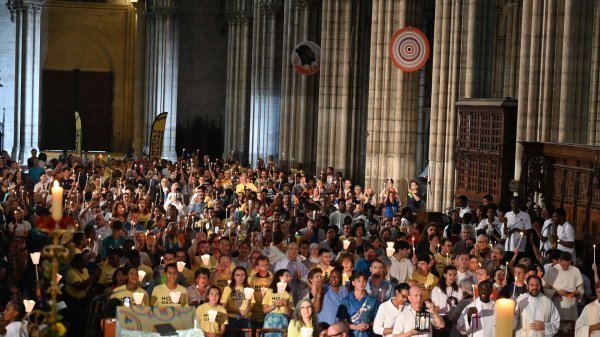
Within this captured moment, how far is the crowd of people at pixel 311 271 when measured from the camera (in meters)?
13.5

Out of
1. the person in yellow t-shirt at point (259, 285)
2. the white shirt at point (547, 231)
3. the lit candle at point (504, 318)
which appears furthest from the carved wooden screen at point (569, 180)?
the lit candle at point (504, 318)

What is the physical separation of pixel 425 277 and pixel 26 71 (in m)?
35.0

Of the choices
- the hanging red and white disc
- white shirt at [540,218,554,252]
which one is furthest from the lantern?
the hanging red and white disc

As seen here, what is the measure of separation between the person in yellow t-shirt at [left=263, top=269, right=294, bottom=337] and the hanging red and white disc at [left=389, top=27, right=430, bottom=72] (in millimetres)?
14183

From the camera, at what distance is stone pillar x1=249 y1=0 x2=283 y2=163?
45.0m

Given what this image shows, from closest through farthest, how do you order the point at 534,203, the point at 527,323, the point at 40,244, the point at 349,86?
the point at 527,323, the point at 40,244, the point at 534,203, the point at 349,86

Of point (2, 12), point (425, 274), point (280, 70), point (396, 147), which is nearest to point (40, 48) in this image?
point (2, 12)

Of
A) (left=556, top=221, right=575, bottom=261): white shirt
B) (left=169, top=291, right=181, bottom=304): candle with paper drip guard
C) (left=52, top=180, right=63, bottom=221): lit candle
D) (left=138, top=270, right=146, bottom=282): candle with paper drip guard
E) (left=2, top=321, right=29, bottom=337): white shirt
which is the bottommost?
(left=2, top=321, right=29, bottom=337): white shirt

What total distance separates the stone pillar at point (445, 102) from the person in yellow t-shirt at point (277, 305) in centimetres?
1337

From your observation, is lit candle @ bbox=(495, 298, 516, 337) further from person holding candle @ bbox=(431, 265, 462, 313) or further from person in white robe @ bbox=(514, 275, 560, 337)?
person holding candle @ bbox=(431, 265, 462, 313)

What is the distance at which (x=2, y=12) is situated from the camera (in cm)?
4953

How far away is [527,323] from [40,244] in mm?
8820

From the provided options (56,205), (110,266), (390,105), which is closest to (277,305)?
(110,266)

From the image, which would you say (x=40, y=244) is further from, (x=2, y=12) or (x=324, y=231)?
(x=2, y=12)
